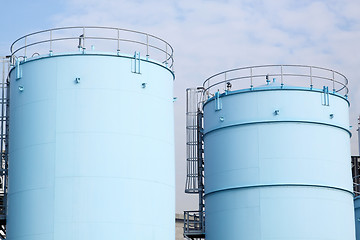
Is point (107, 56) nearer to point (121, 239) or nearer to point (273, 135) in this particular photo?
point (121, 239)

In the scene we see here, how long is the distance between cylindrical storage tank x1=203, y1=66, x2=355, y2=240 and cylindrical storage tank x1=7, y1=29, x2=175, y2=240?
394 centimetres

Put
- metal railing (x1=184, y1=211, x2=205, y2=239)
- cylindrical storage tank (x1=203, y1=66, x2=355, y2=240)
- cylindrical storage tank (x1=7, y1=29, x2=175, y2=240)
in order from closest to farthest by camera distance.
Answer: cylindrical storage tank (x1=7, y1=29, x2=175, y2=240) → cylindrical storage tank (x1=203, y1=66, x2=355, y2=240) → metal railing (x1=184, y1=211, x2=205, y2=239)

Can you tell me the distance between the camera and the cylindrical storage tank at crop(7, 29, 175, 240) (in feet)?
55.5

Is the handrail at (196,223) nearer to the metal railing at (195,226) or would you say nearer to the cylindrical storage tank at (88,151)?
the metal railing at (195,226)

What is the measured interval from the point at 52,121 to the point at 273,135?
7648 mm

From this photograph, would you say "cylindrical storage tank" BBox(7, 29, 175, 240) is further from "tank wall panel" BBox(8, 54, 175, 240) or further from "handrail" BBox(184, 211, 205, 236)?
"handrail" BBox(184, 211, 205, 236)

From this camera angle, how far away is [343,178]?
22.3 meters

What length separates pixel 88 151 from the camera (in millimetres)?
17156

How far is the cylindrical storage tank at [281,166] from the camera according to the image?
21.3 m

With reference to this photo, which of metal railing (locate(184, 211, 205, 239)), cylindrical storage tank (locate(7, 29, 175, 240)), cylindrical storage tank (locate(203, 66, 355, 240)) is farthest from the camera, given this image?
metal railing (locate(184, 211, 205, 239))

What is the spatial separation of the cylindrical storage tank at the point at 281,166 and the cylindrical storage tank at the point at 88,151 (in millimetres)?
3941

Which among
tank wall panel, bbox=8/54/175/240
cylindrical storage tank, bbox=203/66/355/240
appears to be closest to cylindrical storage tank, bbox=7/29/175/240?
tank wall panel, bbox=8/54/175/240

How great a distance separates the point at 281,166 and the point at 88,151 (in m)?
7.07

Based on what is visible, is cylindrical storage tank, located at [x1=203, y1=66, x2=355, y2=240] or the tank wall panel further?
cylindrical storage tank, located at [x1=203, y1=66, x2=355, y2=240]
